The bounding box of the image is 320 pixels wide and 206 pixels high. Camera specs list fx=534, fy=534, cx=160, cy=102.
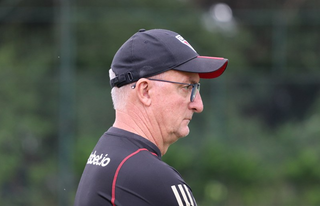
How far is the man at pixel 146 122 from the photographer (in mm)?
2133

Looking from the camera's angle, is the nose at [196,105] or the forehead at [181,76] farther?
the nose at [196,105]

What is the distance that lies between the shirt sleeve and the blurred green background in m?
7.59

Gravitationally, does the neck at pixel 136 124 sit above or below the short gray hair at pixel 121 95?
below

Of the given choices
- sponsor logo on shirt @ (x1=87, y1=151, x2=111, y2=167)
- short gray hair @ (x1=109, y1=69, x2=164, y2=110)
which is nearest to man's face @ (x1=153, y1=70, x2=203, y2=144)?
short gray hair @ (x1=109, y1=69, x2=164, y2=110)

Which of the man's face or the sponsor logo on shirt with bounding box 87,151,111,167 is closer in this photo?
the sponsor logo on shirt with bounding box 87,151,111,167

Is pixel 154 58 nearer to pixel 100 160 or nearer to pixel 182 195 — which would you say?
pixel 100 160

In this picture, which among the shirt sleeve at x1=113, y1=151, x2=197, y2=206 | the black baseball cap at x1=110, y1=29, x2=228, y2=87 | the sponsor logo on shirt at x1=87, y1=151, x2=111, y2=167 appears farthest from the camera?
the black baseball cap at x1=110, y1=29, x2=228, y2=87

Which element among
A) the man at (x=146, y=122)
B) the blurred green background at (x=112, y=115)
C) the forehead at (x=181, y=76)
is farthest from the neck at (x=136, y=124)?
the blurred green background at (x=112, y=115)

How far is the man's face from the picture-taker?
2.39 meters

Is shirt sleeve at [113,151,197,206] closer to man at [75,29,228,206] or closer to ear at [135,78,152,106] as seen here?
man at [75,29,228,206]

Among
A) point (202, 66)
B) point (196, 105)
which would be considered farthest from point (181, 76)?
point (196, 105)

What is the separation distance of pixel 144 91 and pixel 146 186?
1.53 feet

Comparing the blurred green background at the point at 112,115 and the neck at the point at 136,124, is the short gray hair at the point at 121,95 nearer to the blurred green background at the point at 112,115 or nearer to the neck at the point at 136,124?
the neck at the point at 136,124

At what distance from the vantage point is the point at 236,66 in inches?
455
